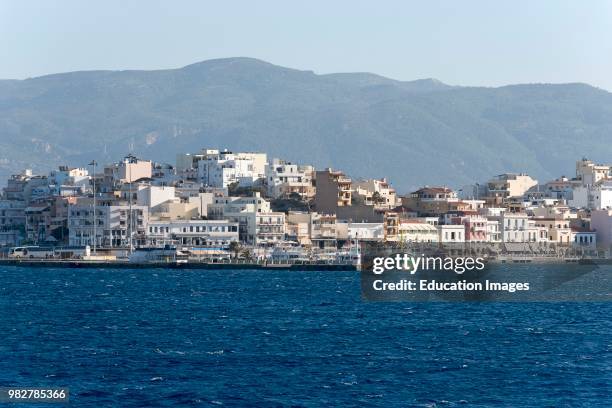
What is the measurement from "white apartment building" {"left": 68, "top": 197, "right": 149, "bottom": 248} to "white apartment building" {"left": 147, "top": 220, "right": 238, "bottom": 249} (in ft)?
4.21

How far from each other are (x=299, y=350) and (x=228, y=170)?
288 feet

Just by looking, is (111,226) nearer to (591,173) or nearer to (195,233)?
(195,233)

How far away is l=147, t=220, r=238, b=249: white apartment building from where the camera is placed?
375 ft

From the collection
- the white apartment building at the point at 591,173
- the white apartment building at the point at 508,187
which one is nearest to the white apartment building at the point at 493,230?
the white apartment building at the point at 508,187

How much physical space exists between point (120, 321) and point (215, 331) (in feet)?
18.1

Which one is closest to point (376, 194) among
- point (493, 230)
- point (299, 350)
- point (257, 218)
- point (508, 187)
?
point (493, 230)

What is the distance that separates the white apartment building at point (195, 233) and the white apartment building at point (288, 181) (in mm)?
14286

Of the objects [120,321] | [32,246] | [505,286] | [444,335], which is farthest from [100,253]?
[444,335]

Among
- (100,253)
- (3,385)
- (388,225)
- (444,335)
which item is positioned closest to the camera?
(3,385)

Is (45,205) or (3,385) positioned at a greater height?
(45,205)

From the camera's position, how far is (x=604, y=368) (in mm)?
44438

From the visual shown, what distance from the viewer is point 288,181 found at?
13112 centimetres

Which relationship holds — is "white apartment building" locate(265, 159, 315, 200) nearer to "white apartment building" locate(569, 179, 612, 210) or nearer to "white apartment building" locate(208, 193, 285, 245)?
"white apartment building" locate(208, 193, 285, 245)

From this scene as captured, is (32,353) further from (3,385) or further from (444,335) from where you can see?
(444,335)
